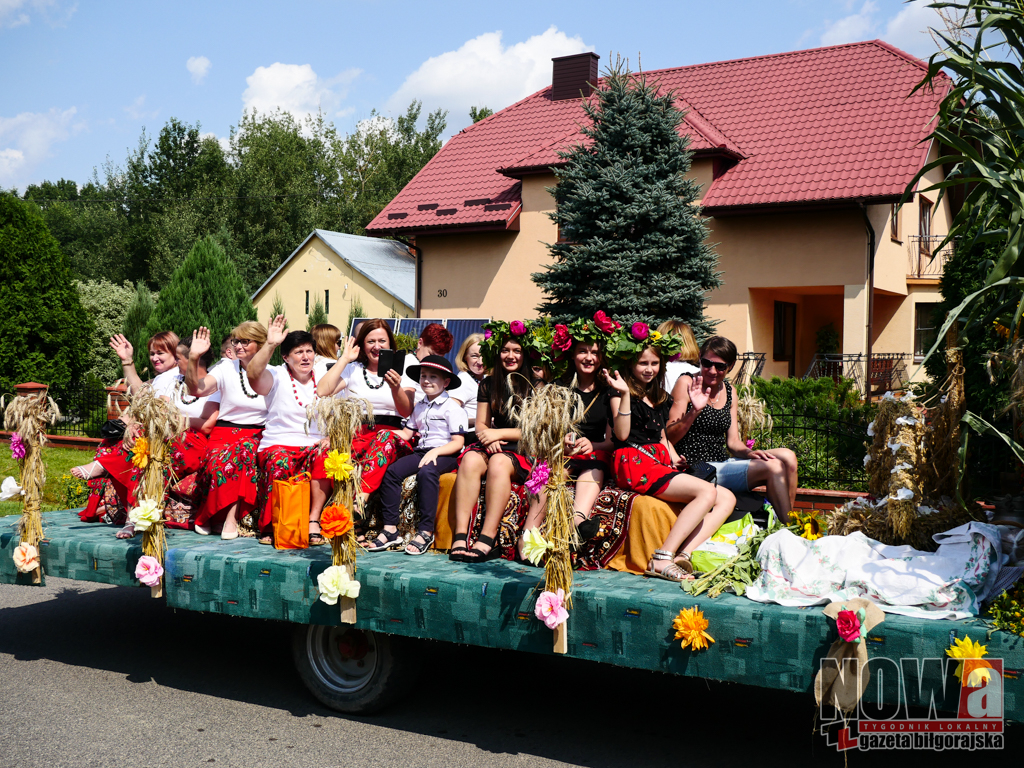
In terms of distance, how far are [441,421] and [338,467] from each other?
1.39m

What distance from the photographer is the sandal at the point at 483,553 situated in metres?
4.91

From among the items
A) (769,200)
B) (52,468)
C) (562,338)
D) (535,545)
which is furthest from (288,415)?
(769,200)

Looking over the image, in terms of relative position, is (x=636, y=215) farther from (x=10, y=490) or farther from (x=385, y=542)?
(x=10, y=490)

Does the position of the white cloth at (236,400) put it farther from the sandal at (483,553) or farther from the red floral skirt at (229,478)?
the sandal at (483,553)

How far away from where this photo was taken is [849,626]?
345 cm

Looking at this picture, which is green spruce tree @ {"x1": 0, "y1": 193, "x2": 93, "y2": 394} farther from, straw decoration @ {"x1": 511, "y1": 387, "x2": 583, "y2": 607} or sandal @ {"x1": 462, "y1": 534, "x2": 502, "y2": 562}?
straw decoration @ {"x1": 511, "y1": 387, "x2": 583, "y2": 607}

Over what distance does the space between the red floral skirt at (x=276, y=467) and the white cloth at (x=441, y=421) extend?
0.73 m

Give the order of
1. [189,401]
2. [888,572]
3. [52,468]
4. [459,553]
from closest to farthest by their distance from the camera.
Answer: [888,572] → [459,553] → [189,401] → [52,468]

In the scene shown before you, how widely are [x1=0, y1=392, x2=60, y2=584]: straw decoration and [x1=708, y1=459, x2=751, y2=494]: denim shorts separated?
4094mm

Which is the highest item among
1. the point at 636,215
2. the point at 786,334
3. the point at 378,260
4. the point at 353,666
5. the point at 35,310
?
the point at 378,260

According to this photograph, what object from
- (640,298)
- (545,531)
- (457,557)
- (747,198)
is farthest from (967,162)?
(747,198)

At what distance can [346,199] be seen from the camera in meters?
52.1

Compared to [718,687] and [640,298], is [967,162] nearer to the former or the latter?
[718,687]

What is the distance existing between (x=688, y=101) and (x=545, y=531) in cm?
1906
